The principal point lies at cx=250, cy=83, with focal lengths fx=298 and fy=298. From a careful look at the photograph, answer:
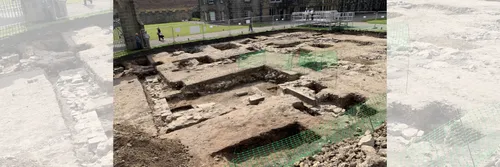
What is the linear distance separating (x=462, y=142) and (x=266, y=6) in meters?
32.1

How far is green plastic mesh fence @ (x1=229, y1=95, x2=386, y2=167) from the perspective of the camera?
293 inches

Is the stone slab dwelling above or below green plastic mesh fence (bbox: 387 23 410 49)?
below

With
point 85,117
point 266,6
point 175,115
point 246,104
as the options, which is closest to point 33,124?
point 85,117

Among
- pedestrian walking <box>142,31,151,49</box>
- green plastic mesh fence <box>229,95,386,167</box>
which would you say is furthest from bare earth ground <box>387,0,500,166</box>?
pedestrian walking <box>142,31,151,49</box>

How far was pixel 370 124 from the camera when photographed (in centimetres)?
844

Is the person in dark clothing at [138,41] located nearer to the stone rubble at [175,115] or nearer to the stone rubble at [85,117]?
the stone rubble at [85,117]

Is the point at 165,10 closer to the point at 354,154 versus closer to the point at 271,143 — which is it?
the point at 271,143

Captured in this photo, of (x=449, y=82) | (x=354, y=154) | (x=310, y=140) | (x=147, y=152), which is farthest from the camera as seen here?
(x=449, y=82)

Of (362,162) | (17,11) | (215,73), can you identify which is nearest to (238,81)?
(215,73)

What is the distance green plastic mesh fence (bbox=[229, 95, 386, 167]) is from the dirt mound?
144 cm

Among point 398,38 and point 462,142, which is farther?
point 398,38

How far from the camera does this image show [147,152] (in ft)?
25.5

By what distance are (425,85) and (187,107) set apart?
9.31m

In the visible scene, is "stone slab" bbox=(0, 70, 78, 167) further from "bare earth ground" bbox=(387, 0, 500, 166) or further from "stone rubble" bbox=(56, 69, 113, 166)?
"bare earth ground" bbox=(387, 0, 500, 166)
